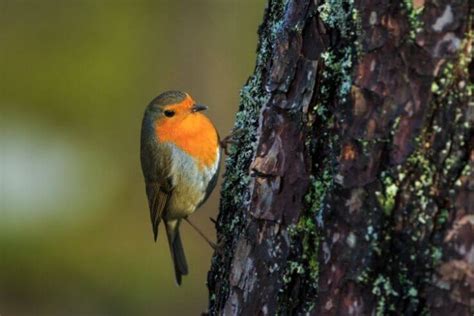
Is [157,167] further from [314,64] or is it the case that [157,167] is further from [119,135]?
[119,135]

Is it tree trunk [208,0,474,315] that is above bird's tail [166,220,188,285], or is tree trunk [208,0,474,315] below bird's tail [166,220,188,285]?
above

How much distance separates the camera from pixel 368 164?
2.00 meters

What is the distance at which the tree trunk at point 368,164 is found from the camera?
192cm

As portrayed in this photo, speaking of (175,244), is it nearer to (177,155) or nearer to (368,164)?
(177,155)

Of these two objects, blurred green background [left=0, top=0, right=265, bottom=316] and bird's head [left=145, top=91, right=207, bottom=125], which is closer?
bird's head [left=145, top=91, right=207, bottom=125]

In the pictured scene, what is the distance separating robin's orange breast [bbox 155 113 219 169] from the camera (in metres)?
3.91

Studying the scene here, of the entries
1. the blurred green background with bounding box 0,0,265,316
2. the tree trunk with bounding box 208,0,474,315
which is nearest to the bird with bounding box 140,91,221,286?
the tree trunk with bounding box 208,0,474,315

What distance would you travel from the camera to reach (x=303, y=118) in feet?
7.22

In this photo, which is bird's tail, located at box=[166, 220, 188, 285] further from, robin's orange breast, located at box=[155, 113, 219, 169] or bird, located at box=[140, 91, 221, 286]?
robin's orange breast, located at box=[155, 113, 219, 169]

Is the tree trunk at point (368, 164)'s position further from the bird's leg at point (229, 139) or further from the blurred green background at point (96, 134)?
the blurred green background at point (96, 134)

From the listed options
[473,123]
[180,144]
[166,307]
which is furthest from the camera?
[166,307]

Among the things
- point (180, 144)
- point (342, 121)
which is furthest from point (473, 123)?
point (180, 144)

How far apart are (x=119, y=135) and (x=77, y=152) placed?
0.44 metres

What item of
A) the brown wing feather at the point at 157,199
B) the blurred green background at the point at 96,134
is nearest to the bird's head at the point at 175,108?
the brown wing feather at the point at 157,199
